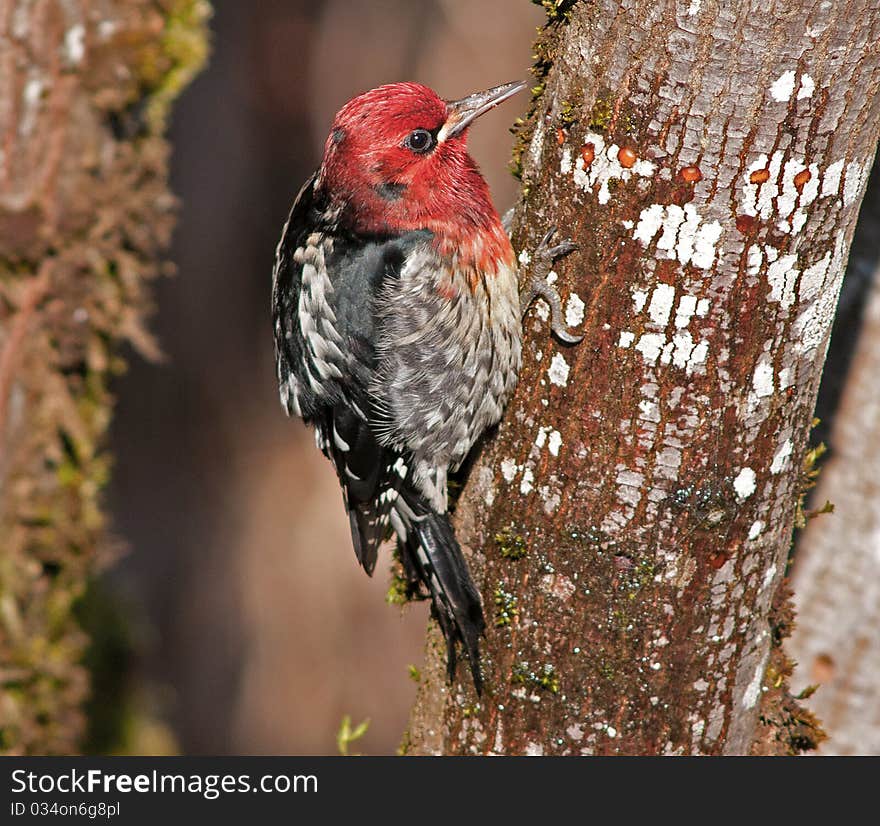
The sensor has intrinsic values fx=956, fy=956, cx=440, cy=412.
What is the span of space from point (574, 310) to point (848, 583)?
1.72m

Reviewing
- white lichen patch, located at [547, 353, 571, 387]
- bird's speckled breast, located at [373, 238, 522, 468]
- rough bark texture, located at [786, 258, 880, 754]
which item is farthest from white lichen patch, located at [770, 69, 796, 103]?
rough bark texture, located at [786, 258, 880, 754]

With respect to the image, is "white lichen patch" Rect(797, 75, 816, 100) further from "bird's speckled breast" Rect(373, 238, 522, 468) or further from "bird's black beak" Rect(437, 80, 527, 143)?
"bird's black beak" Rect(437, 80, 527, 143)

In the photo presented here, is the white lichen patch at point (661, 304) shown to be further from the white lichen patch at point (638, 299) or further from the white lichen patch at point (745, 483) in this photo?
the white lichen patch at point (745, 483)

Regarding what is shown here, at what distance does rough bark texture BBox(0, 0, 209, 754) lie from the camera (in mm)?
3934

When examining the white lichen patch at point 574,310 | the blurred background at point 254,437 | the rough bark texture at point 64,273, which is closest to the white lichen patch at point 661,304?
the white lichen patch at point 574,310

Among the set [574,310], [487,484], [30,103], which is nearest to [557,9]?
[574,310]

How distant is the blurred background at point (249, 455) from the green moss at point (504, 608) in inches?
133

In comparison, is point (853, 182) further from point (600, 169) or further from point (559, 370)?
point (559, 370)

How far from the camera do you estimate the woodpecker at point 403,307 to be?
8.64 ft

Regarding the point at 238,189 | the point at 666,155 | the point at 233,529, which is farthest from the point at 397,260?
the point at 233,529

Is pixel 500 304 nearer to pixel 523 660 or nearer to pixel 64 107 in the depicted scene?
pixel 523 660

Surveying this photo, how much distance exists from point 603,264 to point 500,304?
0.49 m

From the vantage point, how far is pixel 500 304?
8.32 ft

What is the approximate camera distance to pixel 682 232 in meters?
1.97
